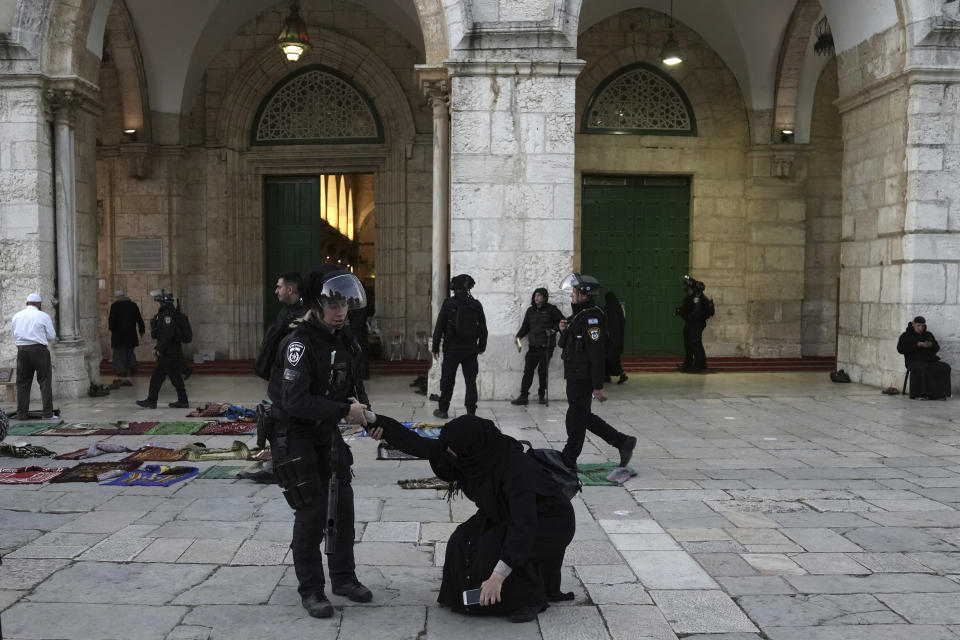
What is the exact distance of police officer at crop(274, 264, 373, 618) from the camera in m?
3.76

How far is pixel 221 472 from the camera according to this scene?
6.80m

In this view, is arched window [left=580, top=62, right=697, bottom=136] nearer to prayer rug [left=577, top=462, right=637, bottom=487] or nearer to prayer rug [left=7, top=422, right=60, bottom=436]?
prayer rug [left=577, top=462, right=637, bottom=487]

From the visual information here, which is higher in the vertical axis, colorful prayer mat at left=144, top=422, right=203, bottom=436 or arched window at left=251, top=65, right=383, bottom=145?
arched window at left=251, top=65, right=383, bottom=145

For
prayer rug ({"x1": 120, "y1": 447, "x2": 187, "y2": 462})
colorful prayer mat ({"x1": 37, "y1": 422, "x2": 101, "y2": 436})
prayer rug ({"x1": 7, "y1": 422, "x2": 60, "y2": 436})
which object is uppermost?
prayer rug ({"x1": 120, "y1": 447, "x2": 187, "y2": 462})

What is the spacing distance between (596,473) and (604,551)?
6.65ft

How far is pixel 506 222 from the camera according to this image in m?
10.3

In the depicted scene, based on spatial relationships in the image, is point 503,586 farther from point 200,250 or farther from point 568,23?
point 200,250

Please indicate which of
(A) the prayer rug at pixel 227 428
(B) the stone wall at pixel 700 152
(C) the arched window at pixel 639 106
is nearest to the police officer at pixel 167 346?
(A) the prayer rug at pixel 227 428

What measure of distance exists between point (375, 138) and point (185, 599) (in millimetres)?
12539

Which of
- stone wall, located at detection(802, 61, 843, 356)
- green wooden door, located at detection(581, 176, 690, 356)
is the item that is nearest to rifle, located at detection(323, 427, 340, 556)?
green wooden door, located at detection(581, 176, 690, 356)

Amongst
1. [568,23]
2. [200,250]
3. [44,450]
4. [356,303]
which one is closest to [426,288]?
[200,250]

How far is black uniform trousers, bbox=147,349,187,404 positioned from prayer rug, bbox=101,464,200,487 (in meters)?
3.46

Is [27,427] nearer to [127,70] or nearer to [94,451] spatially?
[94,451]

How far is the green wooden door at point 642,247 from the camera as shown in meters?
15.8
